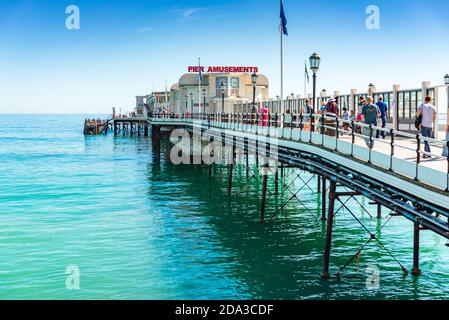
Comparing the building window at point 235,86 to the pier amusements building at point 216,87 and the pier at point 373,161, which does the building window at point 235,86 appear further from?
the pier at point 373,161

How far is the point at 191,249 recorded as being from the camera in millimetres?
20969

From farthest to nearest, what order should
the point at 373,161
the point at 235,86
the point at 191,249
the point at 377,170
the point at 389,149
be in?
the point at 235,86, the point at 191,249, the point at 389,149, the point at 373,161, the point at 377,170

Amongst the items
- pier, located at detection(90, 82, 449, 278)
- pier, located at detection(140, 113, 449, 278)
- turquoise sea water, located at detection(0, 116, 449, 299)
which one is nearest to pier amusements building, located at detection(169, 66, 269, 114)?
turquoise sea water, located at detection(0, 116, 449, 299)

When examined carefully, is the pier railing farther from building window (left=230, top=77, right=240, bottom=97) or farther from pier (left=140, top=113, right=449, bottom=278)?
building window (left=230, top=77, right=240, bottom=97)

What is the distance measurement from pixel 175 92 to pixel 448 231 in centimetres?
8066

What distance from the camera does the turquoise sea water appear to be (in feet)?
54.4

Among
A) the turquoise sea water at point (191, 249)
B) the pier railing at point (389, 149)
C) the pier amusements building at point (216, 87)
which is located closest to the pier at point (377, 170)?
the pier railing at point (389, 149)

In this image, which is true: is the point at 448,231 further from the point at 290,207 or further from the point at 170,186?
the point at 170,186

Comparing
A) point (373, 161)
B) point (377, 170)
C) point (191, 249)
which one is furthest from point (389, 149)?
point (191, 249)

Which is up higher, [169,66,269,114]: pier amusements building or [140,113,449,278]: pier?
[169,66,269,114]: pier amusements building

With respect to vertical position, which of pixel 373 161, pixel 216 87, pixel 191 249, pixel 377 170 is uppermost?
pixel 216 87

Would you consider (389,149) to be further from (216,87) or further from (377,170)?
(216,87)

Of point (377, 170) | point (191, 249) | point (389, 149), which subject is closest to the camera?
point (377, 170)

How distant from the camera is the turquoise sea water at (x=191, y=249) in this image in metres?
16.6
